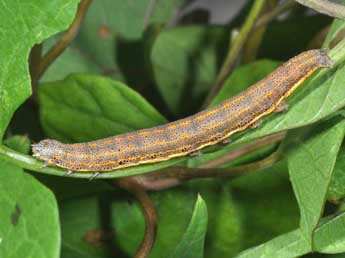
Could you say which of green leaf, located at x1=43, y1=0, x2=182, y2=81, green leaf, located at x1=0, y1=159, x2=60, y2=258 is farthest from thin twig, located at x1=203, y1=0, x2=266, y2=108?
green leaf, located at x1=0, y1=159, x2=60, y2=258

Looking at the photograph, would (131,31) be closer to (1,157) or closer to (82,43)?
(82,43)

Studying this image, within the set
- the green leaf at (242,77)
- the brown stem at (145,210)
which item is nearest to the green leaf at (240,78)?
the green leaf at (242,77)

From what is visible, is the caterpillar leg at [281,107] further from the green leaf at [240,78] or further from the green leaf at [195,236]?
the green leaf at [240,78]

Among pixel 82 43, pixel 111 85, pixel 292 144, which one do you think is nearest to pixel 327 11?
pixel 292 144

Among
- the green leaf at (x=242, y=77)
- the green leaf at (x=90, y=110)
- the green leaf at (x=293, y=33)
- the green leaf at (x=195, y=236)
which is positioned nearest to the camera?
the green leaf at (x=195, y=236)

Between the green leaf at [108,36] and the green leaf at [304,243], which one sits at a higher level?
the green leaf at [108,36]

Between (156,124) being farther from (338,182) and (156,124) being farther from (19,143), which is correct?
(338,182)

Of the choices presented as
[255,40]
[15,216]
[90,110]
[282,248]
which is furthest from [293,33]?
[15,216]
